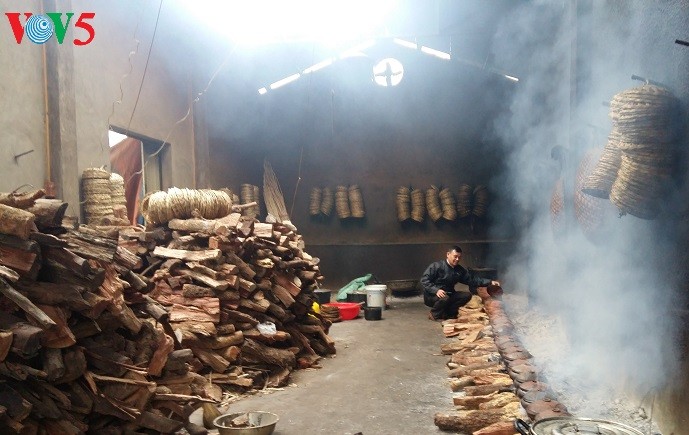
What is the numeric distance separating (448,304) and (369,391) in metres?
4.73

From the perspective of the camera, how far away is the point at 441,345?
8.09 m

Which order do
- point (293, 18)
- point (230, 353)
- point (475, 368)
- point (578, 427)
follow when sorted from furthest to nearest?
point (293, 18) < point (475, 368) < point (230, 353) < point (578, 427)

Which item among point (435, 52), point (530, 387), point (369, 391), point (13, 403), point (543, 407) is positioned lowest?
point (369, 391)

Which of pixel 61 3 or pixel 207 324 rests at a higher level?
pixel 61 3

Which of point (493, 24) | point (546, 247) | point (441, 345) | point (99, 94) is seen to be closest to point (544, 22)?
point (493, 24)

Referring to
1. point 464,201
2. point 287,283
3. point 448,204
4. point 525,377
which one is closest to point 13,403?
point 525,377

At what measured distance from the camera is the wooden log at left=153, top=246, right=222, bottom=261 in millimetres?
6363

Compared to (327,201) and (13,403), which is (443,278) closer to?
(327,201)

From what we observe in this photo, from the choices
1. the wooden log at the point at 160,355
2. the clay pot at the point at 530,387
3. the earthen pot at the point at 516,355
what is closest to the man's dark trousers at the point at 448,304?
the earthen pot at the point at 516,355

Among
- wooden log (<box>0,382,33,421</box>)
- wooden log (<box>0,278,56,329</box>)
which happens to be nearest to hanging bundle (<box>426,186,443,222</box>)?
wooden log (<box>0,278,56,329</box>)

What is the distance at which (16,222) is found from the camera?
364 cm

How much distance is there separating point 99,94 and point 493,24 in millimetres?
7294

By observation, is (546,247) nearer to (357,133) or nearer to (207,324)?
(207,324)

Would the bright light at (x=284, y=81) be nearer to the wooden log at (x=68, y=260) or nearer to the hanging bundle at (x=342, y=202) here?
the hanging bundle at (x=342, y=202)
